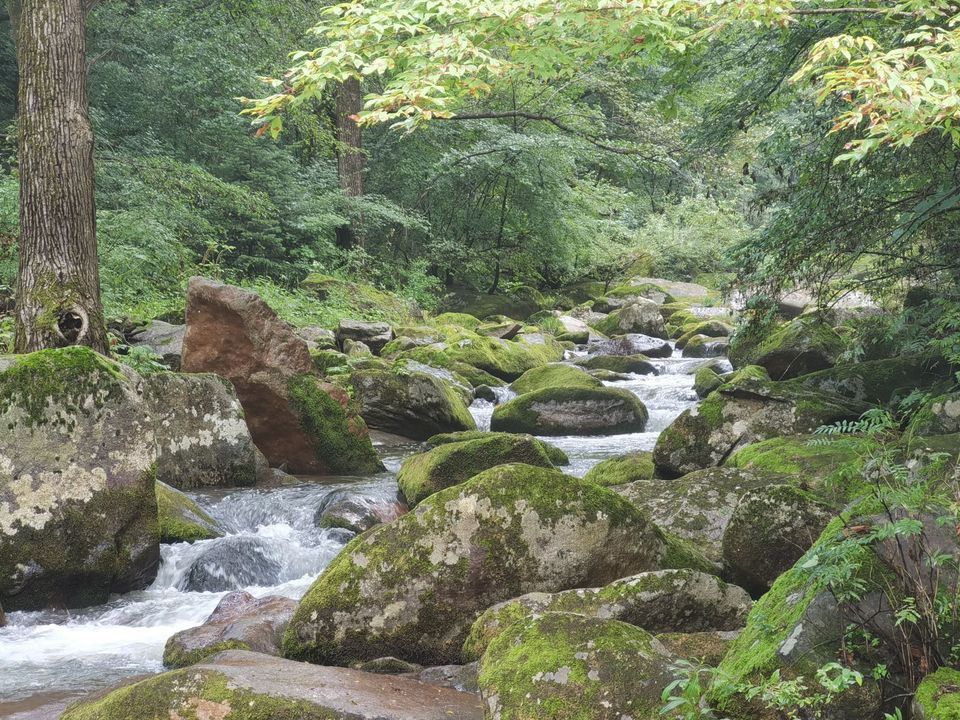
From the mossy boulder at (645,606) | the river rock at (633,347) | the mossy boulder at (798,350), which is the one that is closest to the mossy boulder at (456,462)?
the mossy boulder at (645,606)

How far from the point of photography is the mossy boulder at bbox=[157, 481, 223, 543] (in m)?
7.05

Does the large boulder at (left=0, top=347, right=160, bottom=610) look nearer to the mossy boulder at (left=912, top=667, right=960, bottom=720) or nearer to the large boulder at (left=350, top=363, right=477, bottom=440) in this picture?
the mossy boulder at (left=912, top=667, right=960, bottom=720)

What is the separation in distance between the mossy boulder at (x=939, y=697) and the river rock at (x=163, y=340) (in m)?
10.0

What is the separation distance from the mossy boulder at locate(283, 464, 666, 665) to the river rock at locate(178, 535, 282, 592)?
78.8 inches

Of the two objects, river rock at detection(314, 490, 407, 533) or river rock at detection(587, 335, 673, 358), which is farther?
river rock at detection(587, 335, 673, 358)

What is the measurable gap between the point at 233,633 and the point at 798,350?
362 inches

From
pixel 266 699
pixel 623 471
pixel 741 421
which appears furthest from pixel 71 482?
pixel 741 421

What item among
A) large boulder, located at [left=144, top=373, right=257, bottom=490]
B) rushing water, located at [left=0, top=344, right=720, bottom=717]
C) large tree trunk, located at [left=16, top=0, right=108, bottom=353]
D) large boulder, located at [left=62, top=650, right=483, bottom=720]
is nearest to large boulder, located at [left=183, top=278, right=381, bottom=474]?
rushing water, located at [left=0, top=344, right=720, bottom=717]

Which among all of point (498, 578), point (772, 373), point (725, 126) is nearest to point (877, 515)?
point (498, 578)

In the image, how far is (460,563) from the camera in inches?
181

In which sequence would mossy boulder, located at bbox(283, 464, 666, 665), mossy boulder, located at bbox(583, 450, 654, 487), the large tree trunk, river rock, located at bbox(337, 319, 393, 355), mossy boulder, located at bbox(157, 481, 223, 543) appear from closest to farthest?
mossy boulder, located at bbox(283, 464, 666, 665), mossy boulder, located at bbox(157, 481, 223, 543), the large tree trunk, mossy boulder, located at bbox(583, 450, 654, 487), river rock, located at bbox(337, 319, 393, 355)

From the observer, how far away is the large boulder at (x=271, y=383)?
9883mm

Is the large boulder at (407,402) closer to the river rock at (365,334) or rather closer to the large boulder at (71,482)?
the river rock at (365,334)

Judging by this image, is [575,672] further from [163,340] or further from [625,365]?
[625,365]
